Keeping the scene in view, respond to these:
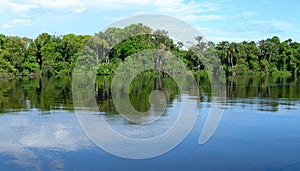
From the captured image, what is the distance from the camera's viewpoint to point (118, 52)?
5306 cm

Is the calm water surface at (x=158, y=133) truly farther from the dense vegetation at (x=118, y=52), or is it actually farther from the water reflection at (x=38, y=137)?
the dense vegetation at (x=118, y=52)

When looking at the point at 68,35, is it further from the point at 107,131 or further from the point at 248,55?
the point at 107,131

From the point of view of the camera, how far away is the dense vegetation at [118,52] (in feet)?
161

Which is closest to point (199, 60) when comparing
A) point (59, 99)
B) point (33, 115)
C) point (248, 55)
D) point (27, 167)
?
point (248, 55)

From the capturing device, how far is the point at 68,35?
200 feet

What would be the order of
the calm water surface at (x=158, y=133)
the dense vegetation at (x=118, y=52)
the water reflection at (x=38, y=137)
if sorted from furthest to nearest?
the dense vegetation at (x=118, y=52) < the water reflection at (x=38, y=137) < the calm water surface at (x=158, y=133)

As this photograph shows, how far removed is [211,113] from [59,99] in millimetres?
8504

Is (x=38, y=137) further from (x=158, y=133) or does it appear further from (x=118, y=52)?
(x=118, y=52)

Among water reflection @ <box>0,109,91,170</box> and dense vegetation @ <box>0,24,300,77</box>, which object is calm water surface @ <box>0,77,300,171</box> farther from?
dense vegetation @ <box>0,24,300,77</box>

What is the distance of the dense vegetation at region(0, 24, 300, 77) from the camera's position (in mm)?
49219

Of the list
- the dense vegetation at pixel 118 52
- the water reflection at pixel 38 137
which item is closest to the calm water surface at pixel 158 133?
the water reflection at pixel 38 137

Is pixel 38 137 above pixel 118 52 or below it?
below

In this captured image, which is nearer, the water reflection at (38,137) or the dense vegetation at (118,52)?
the water reflection at (38,137)

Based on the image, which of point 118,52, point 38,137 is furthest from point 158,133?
point 118,52
